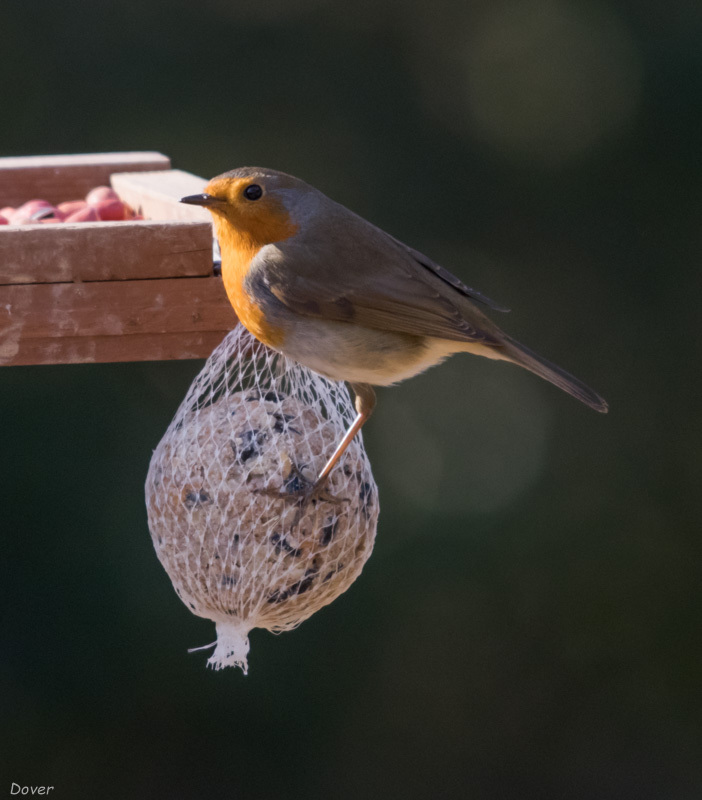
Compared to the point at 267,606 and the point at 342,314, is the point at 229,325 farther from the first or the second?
the point at 267,606

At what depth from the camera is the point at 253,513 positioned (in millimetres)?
1942

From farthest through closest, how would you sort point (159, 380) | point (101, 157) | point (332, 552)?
point (159, 380) → point (101, 157) → point (332, 552)

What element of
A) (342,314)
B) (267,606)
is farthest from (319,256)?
(267,606)

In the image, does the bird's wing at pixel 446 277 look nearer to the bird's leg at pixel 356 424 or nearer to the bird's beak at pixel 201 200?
the bird's leg at pixel 356 424

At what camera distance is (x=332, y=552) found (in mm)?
1989

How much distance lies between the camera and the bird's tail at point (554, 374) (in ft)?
6.28

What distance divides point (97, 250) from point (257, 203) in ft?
0.94

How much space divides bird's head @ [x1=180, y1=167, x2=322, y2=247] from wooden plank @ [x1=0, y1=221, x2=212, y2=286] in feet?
0.31

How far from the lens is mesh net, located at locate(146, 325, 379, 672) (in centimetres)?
194

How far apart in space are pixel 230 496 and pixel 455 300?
0.49 m

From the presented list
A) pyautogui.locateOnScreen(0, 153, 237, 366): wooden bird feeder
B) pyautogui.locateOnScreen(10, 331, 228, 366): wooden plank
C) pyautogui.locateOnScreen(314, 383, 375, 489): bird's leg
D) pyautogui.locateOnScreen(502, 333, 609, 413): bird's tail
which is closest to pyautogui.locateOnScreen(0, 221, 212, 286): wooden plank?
pyautogui.locateOnScreen(0, 153, 237, 366): wooden bird feeder

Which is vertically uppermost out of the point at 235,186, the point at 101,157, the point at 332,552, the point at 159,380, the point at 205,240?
the point at 235,186

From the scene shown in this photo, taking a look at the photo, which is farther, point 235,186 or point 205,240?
point 205,240

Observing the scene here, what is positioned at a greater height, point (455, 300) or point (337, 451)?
point (455, 300)
